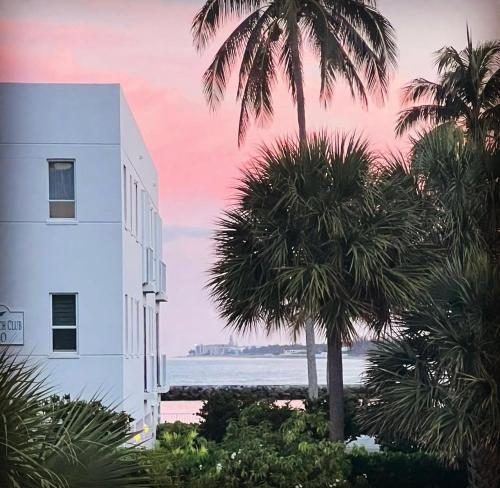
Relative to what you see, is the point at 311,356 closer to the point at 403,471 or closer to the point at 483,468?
the point at 403,471

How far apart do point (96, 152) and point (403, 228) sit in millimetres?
1421

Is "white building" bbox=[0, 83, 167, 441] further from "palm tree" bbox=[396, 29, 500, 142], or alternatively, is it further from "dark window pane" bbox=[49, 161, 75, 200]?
"palm tree" bbox=[396, 29, 500, 142]

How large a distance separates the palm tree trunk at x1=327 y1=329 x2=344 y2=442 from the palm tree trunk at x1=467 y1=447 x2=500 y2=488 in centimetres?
60

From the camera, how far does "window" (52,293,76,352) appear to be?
15.4ft

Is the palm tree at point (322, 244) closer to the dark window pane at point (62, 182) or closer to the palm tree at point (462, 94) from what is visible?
the palm tree at point (462, 94)

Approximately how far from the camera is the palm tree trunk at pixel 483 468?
5.06 metres

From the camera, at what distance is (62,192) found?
4730 millimetres

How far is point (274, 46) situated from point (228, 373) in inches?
57.3

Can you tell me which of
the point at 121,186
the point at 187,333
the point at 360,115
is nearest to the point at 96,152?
the point at 121,186

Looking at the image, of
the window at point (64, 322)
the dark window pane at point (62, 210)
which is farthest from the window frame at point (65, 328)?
the dark window pane at point (62, 210)

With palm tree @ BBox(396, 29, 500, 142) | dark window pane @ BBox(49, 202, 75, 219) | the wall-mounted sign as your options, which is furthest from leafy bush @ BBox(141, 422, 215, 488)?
palm tree @ BBox(396, 29, 500, 142)

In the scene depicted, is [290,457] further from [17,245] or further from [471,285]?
[17,245]

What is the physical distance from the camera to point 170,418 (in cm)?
490

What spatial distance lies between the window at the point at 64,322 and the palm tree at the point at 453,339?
4.35ft
